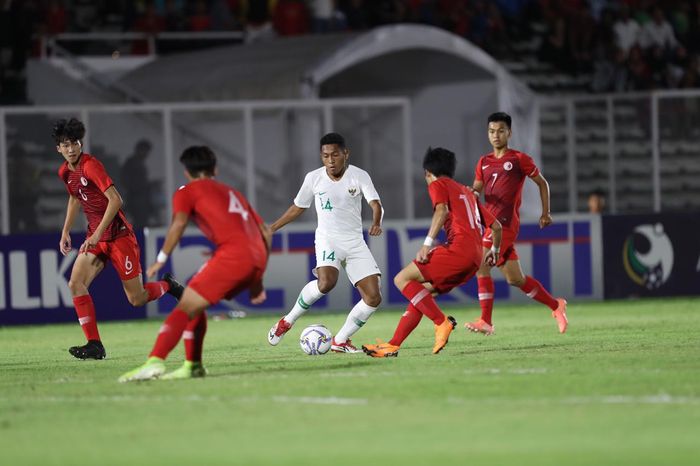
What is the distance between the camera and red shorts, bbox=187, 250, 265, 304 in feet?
34.7

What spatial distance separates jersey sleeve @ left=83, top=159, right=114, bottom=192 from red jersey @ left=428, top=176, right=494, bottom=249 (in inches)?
120

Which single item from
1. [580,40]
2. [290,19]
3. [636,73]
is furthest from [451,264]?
[580,40]

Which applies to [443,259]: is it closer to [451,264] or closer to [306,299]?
[451,264]

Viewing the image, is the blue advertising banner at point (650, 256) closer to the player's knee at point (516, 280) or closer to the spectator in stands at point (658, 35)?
the player's knee at point (516, 280)

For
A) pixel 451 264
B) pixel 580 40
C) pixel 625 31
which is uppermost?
pixel 625 31

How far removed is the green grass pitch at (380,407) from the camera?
7719mm

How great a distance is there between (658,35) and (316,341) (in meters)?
18.0

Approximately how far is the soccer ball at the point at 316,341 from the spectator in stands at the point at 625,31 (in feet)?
55.6

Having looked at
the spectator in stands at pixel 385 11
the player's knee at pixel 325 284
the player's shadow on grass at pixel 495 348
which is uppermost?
the spectator in stands at pixel 385 11

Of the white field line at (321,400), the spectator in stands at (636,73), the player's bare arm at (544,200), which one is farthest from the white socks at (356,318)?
the spectator in stands at (636,73)

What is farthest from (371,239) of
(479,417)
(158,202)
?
(479,417)

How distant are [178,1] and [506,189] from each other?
14.3 m

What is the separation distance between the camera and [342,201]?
13.3 meters

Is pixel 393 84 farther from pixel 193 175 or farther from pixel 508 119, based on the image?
pixel 193 175
